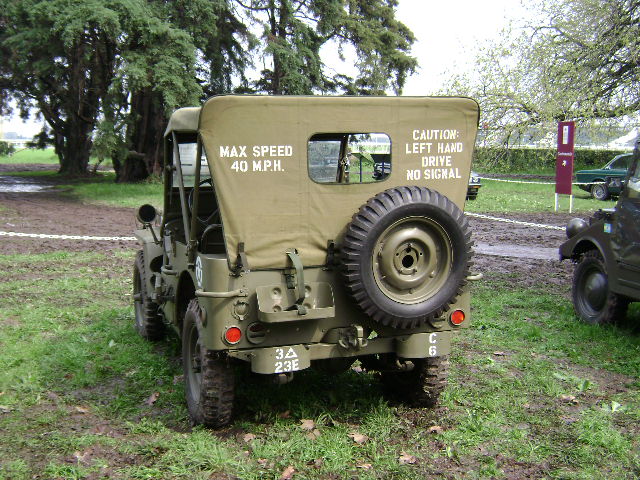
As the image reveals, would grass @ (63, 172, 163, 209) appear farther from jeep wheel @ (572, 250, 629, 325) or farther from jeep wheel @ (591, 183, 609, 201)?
jeep wheel @ (572, 250, 629, 325)

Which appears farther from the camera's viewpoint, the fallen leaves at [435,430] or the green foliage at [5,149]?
the green foliage at [5,149]

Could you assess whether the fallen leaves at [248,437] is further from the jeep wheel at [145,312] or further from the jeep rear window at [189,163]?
the jeep wheel at [145,312]

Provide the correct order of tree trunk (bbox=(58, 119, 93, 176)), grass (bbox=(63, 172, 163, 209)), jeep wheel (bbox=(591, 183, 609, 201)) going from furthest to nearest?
tree trunk (bbox=(58, 119, 93, 176)) < jeep wheel (bbox=(591, 183, 609, 201)) < grass (bbox=(63, 172, 163, 209))

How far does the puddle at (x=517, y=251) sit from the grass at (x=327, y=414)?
4.47 meters

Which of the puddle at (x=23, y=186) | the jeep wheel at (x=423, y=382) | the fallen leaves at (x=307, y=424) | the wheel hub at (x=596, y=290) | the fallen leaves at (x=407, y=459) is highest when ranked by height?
the puddle at (x=23, y=186)

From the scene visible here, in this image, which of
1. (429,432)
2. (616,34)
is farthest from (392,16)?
(429,432)

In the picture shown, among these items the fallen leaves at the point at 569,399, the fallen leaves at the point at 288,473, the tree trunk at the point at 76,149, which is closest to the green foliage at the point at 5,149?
the tree trunk at the point at 76,149

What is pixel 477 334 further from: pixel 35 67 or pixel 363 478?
pixel 35 67

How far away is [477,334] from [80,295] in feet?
15.9

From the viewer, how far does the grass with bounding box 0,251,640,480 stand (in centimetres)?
412

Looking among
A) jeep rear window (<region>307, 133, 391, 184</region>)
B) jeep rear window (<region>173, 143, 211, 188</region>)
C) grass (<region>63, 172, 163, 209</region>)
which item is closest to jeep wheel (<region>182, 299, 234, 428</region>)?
jeep rear window (<region>173, 143, 211, 188</region>)

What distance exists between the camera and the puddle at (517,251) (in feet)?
38.2

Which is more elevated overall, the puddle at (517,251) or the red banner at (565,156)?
the red banner at (565,156)

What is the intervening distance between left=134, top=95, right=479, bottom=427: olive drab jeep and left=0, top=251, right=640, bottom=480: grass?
416 mm
